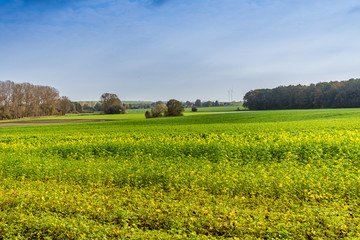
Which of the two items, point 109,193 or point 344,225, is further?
point 109,193

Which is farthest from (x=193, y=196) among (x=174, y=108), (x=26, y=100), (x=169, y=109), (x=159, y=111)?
(x=26, y=100)

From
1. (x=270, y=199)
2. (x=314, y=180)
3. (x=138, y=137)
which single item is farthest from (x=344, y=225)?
(x=138, y=137)

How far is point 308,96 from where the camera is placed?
106250 mm

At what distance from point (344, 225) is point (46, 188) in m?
10.4

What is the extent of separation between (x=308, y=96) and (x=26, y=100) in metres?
126

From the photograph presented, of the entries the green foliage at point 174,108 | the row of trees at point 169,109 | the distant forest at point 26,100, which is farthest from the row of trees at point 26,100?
the green foliage at point 174,108

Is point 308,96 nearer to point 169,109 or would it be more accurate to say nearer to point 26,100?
point 169,109

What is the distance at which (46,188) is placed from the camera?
9.51 m

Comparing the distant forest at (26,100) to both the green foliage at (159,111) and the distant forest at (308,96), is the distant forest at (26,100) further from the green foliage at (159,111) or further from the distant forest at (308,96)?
the distant forest at (308,96)

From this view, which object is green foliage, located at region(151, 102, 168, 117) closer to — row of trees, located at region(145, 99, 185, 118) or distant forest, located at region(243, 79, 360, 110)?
row of trees, located at region(145, 99, 185, 118)

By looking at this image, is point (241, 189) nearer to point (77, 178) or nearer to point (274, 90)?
point (77, 178)

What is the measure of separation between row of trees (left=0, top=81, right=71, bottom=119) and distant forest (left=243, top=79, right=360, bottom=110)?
339 feet

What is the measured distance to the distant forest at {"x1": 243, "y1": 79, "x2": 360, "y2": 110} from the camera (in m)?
92.2

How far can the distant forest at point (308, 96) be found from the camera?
92.2 m
